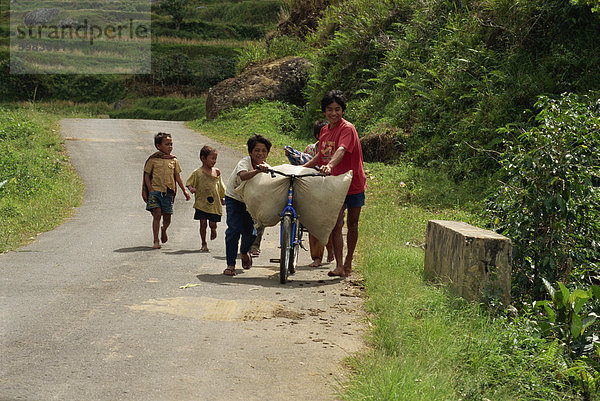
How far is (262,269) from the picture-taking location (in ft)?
27.9

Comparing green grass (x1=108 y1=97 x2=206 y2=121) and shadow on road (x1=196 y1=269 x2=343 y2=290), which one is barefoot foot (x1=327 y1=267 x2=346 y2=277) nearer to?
shadow on road (x1=196 y1=269 x2=343 y2=290)

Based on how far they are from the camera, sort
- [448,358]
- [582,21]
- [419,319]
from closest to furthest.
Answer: [448,358], [419,319], [582,21]

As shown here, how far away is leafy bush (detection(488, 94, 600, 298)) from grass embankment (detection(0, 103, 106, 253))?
22.7ft

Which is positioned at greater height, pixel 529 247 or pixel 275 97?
pixel 275 97

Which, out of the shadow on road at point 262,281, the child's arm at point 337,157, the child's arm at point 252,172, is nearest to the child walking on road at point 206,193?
the shadow on road at point 262,281

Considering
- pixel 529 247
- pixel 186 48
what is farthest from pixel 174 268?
pixel 186 48

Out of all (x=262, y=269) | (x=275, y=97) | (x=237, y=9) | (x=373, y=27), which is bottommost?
(x=262, y=269)

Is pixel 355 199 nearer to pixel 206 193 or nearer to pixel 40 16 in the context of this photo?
pixel 206 193

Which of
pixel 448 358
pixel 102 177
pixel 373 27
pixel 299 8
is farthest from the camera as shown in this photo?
pixel 299 8

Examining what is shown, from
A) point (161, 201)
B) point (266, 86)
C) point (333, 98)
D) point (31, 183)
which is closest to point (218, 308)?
point (333, 98)

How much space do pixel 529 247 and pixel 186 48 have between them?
51.3 m

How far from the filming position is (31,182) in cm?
1465

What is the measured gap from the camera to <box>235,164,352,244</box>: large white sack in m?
7.52

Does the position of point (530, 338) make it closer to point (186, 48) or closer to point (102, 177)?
point (102, 177)
